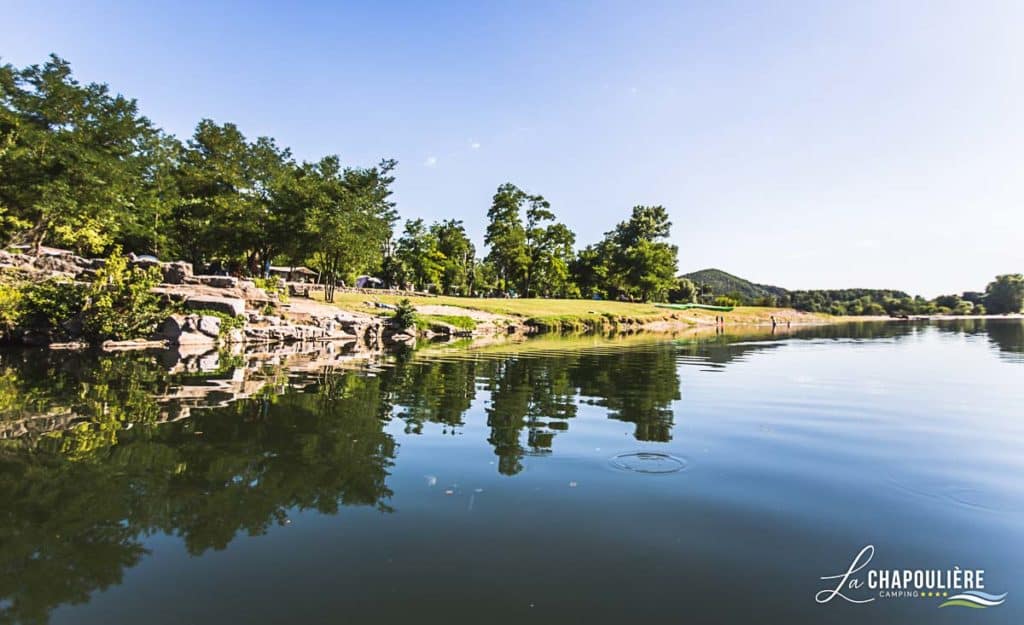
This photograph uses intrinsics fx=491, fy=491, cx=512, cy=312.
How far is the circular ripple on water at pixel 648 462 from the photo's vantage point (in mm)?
6250

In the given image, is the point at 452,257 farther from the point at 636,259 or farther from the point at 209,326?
the point at 209,326

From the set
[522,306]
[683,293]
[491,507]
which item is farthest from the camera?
[683,293]

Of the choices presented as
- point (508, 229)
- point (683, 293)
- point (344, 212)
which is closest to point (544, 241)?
point (508, 229)

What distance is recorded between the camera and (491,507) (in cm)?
494

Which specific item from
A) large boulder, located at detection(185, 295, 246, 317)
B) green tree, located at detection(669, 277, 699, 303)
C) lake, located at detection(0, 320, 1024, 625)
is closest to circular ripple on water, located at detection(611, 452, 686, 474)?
lake, located at detection(0, 320, 1024, 625)

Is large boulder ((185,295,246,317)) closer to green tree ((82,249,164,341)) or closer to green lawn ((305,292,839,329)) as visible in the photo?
green tree ((82,249,164,341))

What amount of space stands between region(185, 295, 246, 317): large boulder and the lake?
16200mm

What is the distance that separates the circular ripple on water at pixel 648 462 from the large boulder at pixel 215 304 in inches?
1028

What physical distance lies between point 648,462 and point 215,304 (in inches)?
1065

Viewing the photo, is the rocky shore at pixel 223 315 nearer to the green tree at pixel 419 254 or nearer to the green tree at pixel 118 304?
the green tree at pixel 118 304

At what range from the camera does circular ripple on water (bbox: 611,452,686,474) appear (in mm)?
6250

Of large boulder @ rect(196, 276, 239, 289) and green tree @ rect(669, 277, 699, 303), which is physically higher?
green tree @ rect(669, 277, 699, 303)

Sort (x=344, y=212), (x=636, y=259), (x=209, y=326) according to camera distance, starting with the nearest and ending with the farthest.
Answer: (x=209, y=326) → (x=344, y=212) → (x=636, y=259)

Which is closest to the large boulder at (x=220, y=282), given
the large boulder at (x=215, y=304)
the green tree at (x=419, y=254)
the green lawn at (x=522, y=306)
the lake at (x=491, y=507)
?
the large boulder at (x=215, y=304)
